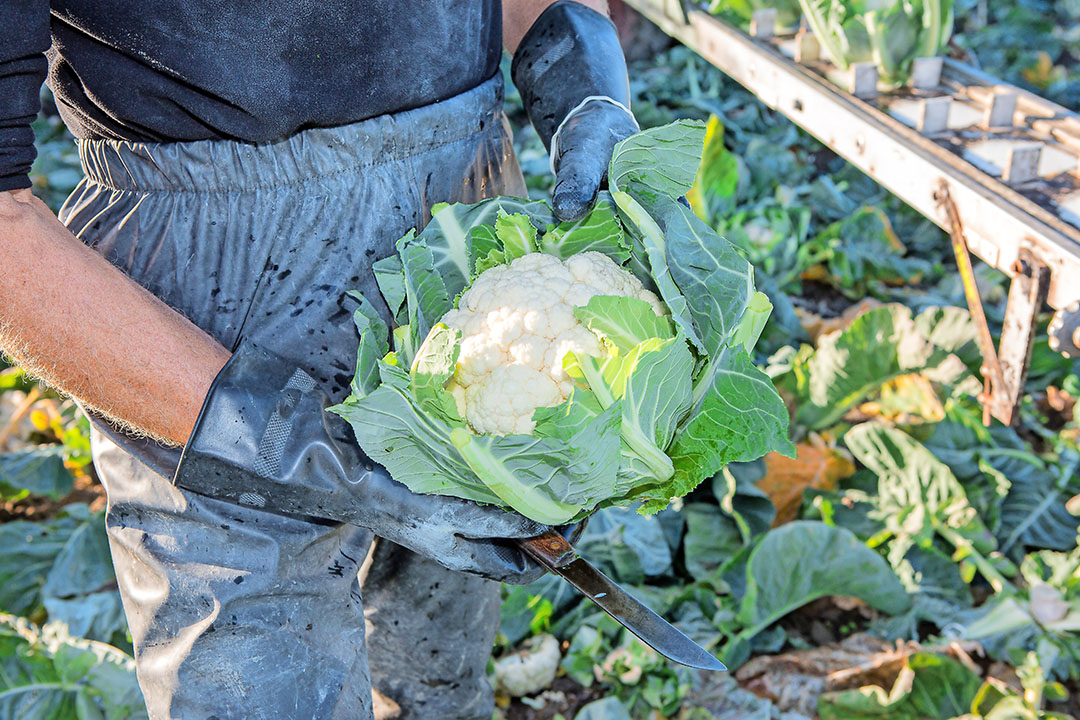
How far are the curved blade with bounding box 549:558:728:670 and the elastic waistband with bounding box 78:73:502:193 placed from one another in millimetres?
625

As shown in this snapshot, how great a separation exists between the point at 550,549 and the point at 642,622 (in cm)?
15

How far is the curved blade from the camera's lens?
3.53 feet

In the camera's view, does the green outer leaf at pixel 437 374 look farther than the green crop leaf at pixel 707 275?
No

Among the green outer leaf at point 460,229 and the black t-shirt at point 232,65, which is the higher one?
the black t-shirt at point 232,65

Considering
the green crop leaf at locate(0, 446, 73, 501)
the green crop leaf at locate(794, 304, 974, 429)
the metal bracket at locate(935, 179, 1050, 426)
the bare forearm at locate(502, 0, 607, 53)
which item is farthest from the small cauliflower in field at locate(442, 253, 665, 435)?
the green crop leaf at locate(0, 446, 73, 501)

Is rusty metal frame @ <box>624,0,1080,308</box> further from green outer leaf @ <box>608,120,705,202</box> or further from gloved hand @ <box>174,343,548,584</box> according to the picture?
gloved hand @ <box>174,343,548,584</box>

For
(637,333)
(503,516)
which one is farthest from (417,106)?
(503,516)

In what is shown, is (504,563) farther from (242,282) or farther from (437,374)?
(242,282)

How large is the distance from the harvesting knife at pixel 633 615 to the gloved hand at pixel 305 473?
0.24 feet

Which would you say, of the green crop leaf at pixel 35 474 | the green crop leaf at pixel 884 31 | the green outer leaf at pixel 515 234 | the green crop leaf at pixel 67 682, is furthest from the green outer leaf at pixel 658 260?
the green crop leaf at pixel 35 474

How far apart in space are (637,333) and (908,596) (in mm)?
1515

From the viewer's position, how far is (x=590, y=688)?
2.19m

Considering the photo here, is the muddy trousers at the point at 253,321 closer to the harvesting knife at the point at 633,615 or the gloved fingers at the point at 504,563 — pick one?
the gloved fingers at the point at 504,563

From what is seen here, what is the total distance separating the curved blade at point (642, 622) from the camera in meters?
1.08
